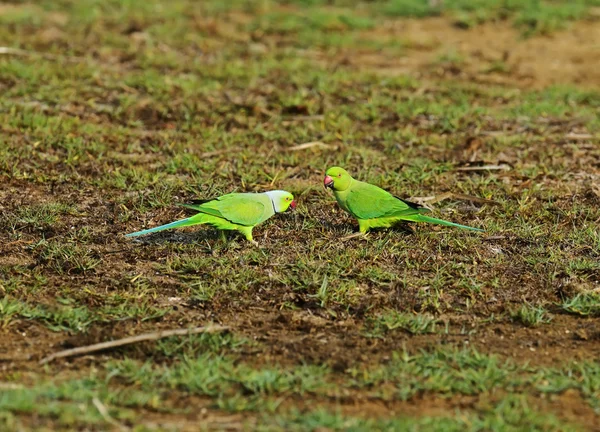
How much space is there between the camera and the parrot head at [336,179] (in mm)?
5461

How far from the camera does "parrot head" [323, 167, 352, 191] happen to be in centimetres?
546

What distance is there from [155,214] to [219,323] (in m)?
1.48

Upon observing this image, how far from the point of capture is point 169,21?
1031 cm

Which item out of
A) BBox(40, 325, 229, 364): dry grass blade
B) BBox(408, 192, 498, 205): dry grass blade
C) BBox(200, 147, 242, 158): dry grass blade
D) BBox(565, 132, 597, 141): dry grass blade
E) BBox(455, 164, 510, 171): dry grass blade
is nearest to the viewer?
BBox(40, 325, 229, 364): dry grass blade

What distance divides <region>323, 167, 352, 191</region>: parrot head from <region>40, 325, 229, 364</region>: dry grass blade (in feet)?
4.27

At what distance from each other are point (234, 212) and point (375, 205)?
840 millimetres

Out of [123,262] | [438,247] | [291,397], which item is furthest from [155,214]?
[291,397]

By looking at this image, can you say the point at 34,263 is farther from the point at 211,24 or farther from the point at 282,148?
→ the point at 211,24

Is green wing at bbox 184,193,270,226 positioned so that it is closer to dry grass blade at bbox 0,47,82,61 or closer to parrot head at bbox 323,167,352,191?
parrot head at bbox 323,167,352,191

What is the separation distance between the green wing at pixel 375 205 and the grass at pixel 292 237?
19cm

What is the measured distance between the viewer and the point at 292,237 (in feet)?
18.3

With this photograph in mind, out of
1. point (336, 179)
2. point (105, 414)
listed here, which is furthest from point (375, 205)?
point (105, 414)

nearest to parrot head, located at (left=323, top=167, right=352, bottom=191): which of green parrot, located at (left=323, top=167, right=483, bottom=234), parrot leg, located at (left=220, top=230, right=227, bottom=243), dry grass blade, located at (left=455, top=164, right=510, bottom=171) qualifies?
green parrot, located at (left=323, top=167, right=483, bottom=234)

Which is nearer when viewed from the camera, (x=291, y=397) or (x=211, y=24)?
(x=291, y=397)
